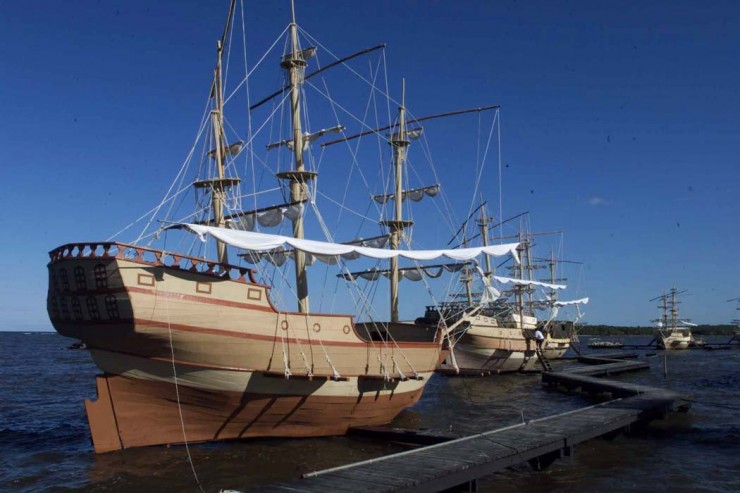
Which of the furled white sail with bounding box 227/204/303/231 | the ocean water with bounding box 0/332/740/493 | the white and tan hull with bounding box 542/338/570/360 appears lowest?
the ocean water with bounding box 0/332/740/493

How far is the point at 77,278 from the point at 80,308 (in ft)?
2.71

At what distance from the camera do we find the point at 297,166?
69.7 feet

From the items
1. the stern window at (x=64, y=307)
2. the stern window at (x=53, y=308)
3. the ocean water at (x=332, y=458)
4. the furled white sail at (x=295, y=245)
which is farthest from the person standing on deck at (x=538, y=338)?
the stern window at (x=64, y=307)

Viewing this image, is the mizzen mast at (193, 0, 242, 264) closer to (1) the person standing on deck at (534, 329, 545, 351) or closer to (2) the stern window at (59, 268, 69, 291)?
(2) the stern window at (59, 268, 69, 291)

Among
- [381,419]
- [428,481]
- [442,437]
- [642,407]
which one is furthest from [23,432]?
[642,407]

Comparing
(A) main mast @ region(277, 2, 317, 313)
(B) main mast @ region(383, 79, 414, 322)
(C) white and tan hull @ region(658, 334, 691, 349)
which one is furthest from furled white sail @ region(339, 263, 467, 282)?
(C) white and tan hull @ region(658, 334, 691, 349)

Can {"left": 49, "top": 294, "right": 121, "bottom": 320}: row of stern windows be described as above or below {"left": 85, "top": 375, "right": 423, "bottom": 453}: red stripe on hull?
above

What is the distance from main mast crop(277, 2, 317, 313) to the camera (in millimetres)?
20188

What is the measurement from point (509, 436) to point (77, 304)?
36.0ft

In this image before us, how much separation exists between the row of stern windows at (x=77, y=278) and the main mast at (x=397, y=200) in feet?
61.8

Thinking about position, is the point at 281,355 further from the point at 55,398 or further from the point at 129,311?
the point at 55,398

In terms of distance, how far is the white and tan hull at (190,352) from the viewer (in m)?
14.5

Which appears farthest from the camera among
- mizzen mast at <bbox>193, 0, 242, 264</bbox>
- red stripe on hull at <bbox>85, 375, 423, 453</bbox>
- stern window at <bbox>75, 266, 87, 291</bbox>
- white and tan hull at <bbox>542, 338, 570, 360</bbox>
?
white and tan hull at <bbox>542, 338, 570, 360</bbox>

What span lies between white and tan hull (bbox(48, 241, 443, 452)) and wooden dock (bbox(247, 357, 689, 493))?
13.7 ft
